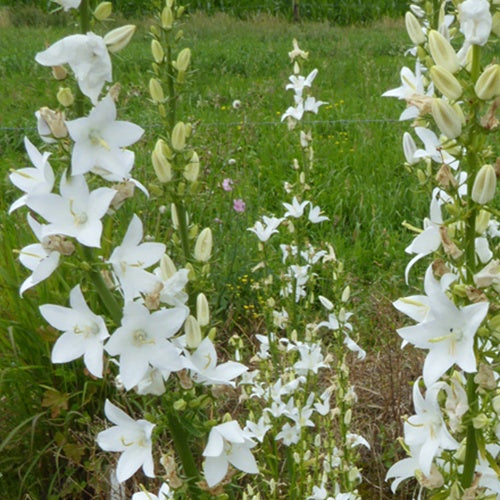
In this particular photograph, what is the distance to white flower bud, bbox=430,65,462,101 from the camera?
119cm

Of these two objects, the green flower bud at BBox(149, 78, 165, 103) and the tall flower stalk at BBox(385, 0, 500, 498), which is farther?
the green flower bud at BBox(149, 78, 165, 103)

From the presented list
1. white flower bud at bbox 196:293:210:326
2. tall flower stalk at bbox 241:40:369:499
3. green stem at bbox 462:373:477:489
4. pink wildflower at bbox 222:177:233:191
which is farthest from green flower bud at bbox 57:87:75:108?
pink wildflower at bbox 222:177:233:191

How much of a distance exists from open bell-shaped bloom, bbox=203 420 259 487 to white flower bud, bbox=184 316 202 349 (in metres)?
0.15

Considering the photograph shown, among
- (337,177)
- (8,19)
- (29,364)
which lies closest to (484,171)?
(29,364)

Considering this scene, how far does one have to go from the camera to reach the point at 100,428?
3.04m

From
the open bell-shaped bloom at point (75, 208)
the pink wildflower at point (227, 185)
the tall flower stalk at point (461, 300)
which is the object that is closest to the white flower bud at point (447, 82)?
the tall flower stalk at point (461, 300)

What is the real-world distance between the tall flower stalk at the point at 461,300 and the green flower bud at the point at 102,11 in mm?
513

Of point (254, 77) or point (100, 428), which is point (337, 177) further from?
point (254, 77)

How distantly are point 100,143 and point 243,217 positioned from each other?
3512 millimetres

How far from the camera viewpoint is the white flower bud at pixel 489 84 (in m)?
1.17

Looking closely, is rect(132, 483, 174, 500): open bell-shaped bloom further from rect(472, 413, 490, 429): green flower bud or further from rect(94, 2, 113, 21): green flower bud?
rect(94, 2, 113, 21): green flower bud

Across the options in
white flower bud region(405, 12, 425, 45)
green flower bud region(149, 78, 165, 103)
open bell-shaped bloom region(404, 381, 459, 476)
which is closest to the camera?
open bell-shaped bloom region(404, 381, 459, 476)

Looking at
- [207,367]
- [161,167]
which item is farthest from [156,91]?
[207,367]

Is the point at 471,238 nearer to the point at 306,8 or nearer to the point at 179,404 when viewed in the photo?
the point at 179,404
